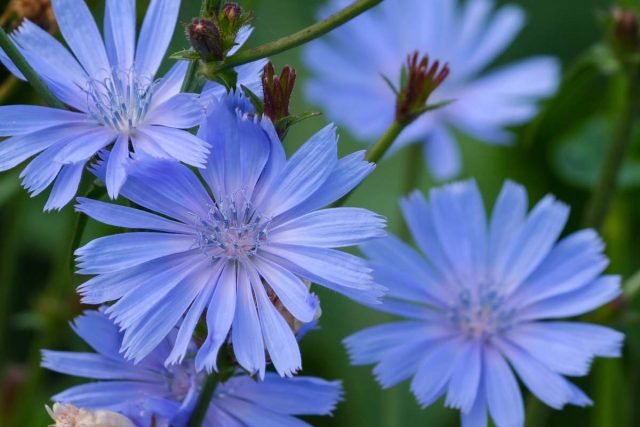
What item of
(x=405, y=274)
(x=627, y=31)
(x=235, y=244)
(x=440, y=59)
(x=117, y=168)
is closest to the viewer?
(x=117, y=168)

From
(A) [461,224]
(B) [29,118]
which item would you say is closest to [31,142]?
(B) [29,118]

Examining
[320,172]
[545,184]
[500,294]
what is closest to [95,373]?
[320,172]

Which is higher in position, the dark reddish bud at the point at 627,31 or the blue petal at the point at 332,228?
the dark reddish bud at the point at 627,31

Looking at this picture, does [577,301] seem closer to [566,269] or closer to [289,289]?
[566,269]

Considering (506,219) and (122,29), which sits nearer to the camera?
(122,29)

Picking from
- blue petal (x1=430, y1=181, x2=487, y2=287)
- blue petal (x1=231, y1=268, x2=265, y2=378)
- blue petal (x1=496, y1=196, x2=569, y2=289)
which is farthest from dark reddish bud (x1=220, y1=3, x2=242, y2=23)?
blue petal (x1=496, y1=196, x2=569, y2=289)

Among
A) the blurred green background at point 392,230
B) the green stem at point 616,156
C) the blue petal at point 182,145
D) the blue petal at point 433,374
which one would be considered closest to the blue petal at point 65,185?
the blue petal at point 182,145

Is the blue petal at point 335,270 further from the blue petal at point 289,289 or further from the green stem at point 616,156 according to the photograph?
the green stem at point 616,156
